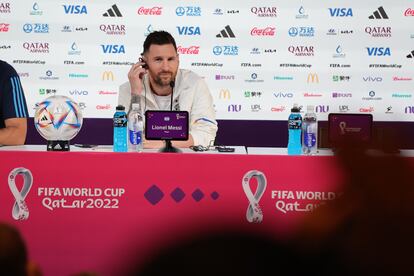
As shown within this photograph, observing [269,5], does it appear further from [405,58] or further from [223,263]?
[223,263]

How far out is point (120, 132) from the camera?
367 cm

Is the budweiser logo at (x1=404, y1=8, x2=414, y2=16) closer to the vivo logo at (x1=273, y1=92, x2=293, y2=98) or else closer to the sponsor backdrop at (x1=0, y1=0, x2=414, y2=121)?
the sponsor backdrop at (x1=0, y1=0, x2=414, y2=121)

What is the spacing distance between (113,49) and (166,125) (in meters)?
2.75

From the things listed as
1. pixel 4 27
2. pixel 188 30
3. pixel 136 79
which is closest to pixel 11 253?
pixel 136 79

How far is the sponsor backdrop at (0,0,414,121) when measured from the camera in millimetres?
6180

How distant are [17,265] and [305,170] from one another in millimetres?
3209

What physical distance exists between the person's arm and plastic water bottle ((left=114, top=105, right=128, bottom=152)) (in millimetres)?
543

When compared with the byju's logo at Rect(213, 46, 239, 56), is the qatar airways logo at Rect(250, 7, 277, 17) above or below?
above

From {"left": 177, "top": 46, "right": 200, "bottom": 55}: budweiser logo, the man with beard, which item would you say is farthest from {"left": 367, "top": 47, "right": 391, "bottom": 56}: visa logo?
the man with beard

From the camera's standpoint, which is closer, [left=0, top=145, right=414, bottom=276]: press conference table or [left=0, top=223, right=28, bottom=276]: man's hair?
[left=0, top=223, right=28, bottom=276]: man's hair

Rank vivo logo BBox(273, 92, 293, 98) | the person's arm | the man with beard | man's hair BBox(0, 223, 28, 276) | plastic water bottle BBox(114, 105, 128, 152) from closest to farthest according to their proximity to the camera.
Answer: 1. man's hair BBox(0, 223, 28, 276)
2. plastic water bottle BBox(114, 105, 128, 152)
3. the person's arm
4. the man with beard
5. vivo logo BBox(273, 92, 293, 98)

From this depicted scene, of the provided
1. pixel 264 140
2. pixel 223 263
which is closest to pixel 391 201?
pixel 223 263

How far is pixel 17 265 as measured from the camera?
1.11 ft

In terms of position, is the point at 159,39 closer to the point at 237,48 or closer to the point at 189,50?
the point at 189,50
